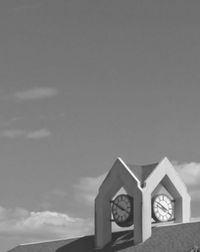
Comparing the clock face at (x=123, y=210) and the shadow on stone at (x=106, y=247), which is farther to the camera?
the clock face at (x=123, y=210)

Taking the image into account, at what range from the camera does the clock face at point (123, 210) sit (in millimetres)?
80188

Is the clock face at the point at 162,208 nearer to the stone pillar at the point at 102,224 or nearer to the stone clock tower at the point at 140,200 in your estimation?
the stone clock tower at the point at 140,200

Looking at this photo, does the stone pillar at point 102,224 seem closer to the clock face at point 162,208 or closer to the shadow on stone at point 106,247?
the shadow on stone at point 106,247

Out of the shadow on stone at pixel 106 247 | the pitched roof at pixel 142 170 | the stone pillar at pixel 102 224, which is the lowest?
the shadow on stone at pixel 106 247

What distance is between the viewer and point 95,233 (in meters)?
83.2

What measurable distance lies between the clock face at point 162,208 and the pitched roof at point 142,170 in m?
1.80

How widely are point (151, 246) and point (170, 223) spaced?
17.2ft

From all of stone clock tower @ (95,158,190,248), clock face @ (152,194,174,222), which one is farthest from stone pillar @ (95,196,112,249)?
clock face @ (152,194,174,222)

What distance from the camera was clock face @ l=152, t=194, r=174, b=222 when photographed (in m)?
79.7

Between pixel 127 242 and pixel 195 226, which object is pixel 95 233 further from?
pixel 195 226

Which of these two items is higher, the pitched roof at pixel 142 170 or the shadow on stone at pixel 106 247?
the pitched roof at pixel 142 170

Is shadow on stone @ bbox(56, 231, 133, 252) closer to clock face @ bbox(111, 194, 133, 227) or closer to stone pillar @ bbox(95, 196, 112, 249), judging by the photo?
stone pillar @ bbox(95, 196, 112, 249)

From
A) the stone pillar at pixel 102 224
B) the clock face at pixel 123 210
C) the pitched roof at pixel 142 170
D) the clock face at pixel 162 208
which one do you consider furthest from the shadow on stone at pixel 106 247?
the pitched roof at pixel 142 170

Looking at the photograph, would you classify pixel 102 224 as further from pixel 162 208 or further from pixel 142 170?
pixel 142 170
